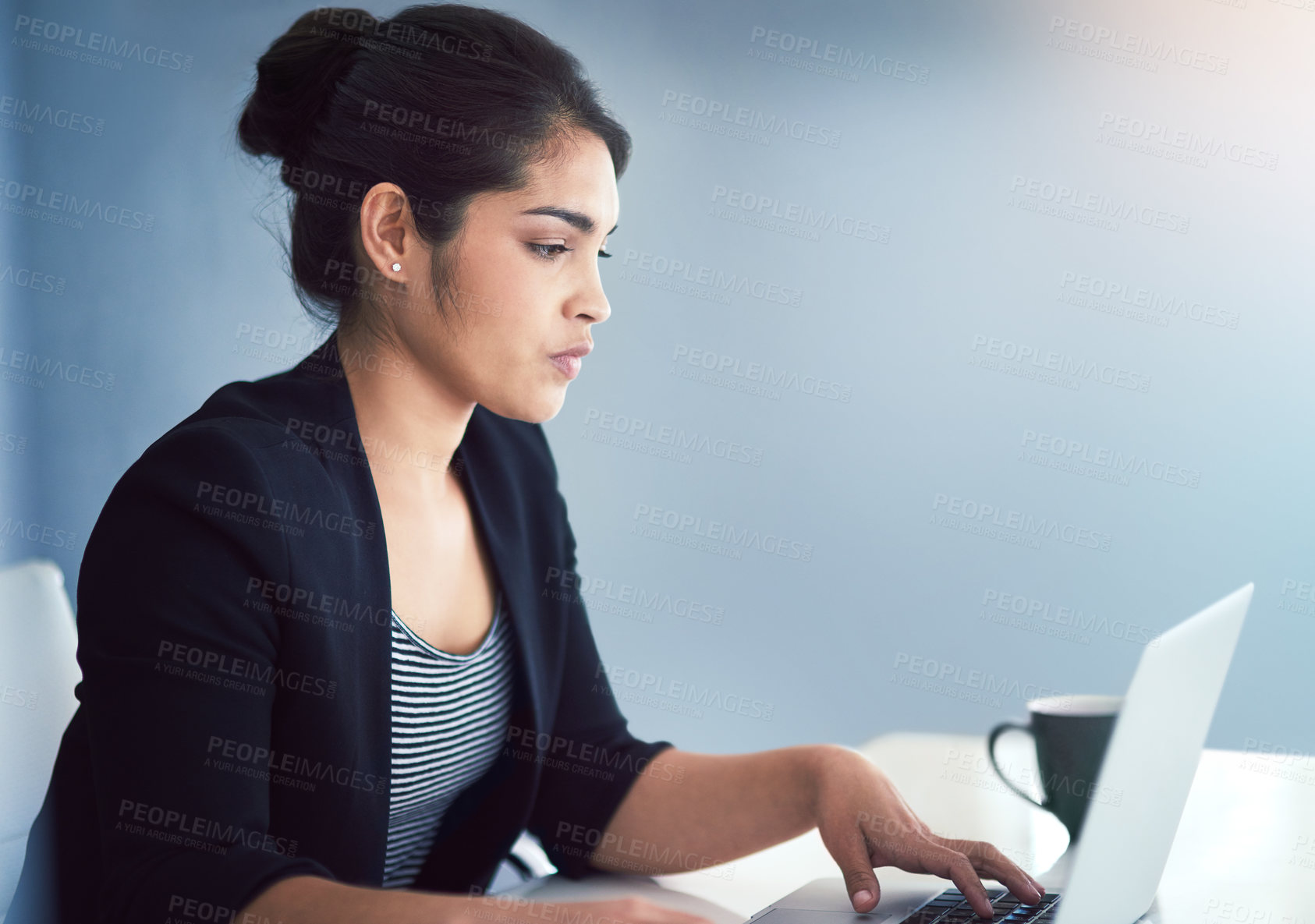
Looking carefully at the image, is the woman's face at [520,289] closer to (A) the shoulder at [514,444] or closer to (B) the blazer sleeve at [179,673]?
(A) the shoulder at [514,444]

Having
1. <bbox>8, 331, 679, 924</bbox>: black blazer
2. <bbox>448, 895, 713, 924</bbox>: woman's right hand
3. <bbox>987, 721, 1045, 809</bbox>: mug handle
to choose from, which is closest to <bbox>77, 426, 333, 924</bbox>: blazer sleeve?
<bbox>8, 331, 679, 924</bbox>: black blazer

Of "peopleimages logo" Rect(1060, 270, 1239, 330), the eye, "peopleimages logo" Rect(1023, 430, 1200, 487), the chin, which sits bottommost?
"peopleimages logo" Rect(1023, 430, 1200, 487)

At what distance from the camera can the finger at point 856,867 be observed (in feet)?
2.79

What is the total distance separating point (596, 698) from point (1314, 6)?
1878 mm

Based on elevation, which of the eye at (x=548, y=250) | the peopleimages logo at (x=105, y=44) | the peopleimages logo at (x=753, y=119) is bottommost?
the eye at (x=548, y=250)

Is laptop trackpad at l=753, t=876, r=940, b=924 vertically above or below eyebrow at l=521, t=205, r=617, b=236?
below

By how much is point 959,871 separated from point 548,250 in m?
0.73

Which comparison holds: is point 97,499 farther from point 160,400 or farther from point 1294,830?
point 1294,830

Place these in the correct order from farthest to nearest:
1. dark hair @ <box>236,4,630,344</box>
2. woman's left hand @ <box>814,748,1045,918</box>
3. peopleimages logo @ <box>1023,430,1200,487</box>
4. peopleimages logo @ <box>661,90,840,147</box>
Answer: peopleimages logo @ <box>661,90,840,147</box> < peopleimages logo @ <box>1023,430,1200,487</box> < dark hair @ <box>236,4,630,344</box> < woman's left hand @ <box>814,748,1045,918</box>

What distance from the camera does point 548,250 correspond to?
1072mm

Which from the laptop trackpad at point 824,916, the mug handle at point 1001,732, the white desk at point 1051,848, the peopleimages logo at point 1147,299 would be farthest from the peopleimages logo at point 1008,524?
the laptop trackpad at point 824,916

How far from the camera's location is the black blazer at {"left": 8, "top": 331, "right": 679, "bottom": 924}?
77 cm

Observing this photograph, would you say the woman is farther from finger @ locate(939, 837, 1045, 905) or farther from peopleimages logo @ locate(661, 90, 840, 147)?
peopleimages logo @ locate(661, 90, 840, 147)

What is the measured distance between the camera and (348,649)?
93cm
